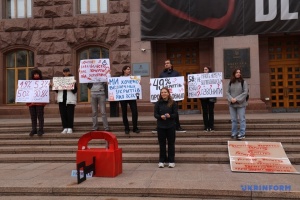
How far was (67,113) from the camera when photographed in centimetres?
1004

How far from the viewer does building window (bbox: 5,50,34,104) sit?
15.2 metres

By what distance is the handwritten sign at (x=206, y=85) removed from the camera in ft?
31.3

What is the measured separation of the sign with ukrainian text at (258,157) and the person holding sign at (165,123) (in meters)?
1.43

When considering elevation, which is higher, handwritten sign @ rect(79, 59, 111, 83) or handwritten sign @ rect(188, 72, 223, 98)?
handwritten sign @ rect(79, 59, 111, 83)

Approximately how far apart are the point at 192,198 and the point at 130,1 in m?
10.8

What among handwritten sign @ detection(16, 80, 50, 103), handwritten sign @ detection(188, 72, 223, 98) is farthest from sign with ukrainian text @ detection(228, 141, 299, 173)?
handwritten sign @ detection(16, 80, 50, 103)

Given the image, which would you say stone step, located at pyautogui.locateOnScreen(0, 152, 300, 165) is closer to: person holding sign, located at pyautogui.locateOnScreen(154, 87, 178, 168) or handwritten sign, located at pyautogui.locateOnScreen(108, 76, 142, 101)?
person holding sign, located at pyautogui.locateOnScreen(154, 87, 178, 168)

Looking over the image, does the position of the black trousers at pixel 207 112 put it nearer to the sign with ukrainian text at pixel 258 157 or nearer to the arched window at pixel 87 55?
the sign with ukrainian text at pixel 258 157

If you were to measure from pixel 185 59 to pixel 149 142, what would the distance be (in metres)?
6.64

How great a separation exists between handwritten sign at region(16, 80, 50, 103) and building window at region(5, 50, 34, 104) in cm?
517

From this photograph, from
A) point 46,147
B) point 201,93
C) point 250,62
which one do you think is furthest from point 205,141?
point 250,62

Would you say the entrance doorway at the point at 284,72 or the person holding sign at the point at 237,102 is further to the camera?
the entrance doorway at the point at 284,72

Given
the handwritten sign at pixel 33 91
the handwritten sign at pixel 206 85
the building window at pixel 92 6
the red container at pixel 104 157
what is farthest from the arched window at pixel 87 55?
the red container at pixel 104 157

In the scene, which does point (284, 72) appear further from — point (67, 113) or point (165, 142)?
point (67, 113)
